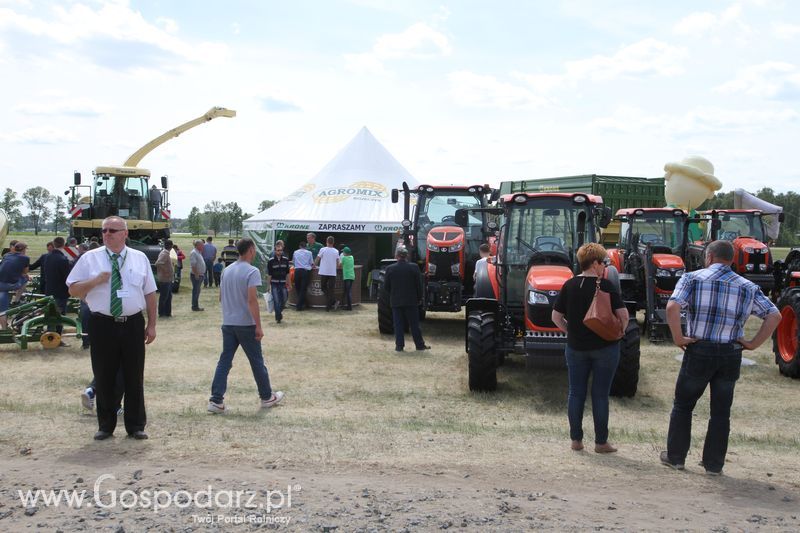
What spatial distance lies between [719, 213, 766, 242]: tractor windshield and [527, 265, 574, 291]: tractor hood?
956 centimetres

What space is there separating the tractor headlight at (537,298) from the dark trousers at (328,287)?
Answer: 8616mm

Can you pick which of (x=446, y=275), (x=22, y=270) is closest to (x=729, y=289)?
(x=446, y=275)

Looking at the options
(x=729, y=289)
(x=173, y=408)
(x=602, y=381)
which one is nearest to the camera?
(x=729, y=289)

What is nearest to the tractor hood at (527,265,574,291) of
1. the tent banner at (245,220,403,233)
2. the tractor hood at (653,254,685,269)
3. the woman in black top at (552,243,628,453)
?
the woman in black top at (552,243,628,453)

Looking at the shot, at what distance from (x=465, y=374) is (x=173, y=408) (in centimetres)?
362

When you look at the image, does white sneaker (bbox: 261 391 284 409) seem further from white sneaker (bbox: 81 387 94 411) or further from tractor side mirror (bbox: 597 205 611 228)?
tractor side mirror (bbox: 597 205 611 228)

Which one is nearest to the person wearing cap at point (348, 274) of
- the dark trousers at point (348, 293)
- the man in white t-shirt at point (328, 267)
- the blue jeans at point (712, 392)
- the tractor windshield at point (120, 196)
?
the dark trousers at point (348, 293)

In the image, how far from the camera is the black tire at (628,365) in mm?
7625

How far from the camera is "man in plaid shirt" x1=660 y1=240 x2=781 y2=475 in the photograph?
5.15 meters

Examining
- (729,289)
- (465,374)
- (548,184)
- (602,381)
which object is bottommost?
(465,374)

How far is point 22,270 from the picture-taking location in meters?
11.9

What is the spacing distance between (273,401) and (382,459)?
2.14 m

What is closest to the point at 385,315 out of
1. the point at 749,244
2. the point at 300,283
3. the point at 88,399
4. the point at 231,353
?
the point at 300,283

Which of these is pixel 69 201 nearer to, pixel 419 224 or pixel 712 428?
pixel 419 224
